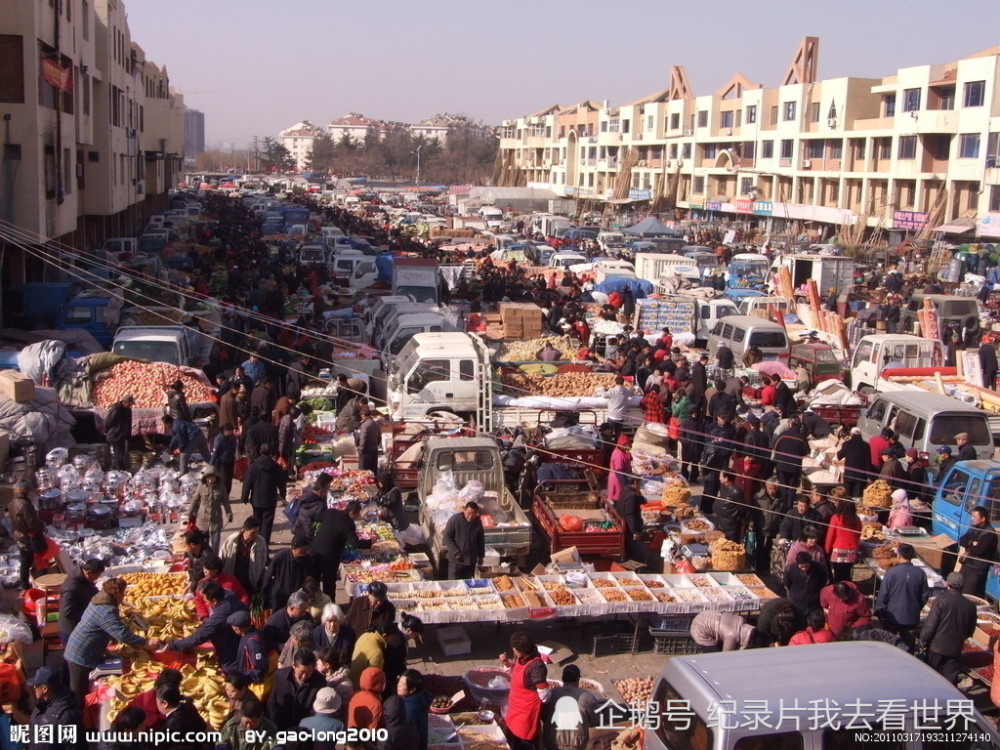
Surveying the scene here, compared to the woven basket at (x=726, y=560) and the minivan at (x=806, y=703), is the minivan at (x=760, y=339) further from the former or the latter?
the minivan at (x=806, y=703)

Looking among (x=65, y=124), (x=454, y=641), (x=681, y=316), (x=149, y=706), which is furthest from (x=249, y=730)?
(x=65, y=124)

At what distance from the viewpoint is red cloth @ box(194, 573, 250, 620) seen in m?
8.09

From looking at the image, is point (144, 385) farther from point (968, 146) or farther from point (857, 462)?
point (968, 146)

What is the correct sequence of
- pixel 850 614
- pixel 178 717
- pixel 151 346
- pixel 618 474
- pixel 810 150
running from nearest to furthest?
pixel 178 717 < pixel 850 614 < pixel 618 474 < pixel 151 346 < pixel 810 150

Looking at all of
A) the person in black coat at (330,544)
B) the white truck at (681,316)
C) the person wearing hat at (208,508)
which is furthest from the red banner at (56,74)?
the person in black coat at (330,544)

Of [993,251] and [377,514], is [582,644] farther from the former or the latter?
[993,251]

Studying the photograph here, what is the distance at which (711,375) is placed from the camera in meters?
19.1

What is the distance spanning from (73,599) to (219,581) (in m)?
1.07

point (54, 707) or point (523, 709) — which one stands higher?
point (54, 707)

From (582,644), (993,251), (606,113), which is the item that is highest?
(606,113)

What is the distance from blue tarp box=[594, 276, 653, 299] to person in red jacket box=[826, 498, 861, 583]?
1804cm

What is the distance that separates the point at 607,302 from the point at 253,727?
73.1ft

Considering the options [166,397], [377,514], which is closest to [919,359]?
[377,514]

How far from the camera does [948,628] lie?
314 inches
